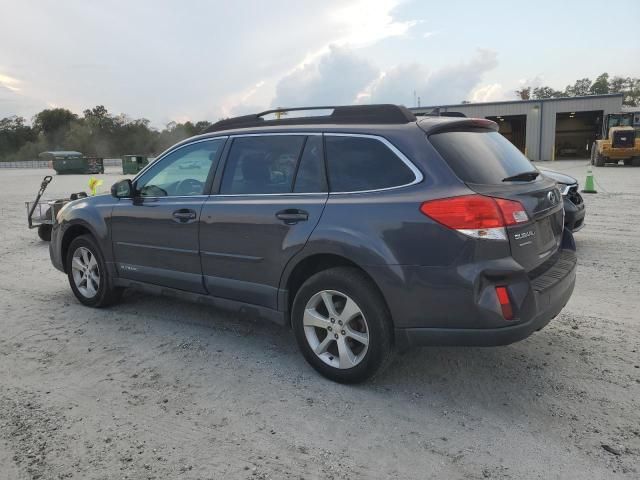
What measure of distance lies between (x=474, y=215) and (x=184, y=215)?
2.47 meters

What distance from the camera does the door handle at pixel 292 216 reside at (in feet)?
11.8

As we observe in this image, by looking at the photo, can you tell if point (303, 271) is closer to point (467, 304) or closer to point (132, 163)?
point (467, 304)

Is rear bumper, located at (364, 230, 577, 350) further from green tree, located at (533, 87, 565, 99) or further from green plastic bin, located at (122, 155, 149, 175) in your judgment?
green tree, located at (533, 87, 565, 99)

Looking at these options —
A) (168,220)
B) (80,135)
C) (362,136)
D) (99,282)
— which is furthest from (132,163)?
(80,135)

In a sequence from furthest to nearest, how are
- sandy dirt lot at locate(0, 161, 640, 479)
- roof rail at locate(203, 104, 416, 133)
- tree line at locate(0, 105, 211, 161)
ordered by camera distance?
1. tree line at locate(0, 105, 211, 161)
2. roof rail at locate(203, 104, 416, 133)
3. sandy dirt lot at locate(0, 161, 640, 479)

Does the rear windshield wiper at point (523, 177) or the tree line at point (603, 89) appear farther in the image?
the tree line at point (603, 89)

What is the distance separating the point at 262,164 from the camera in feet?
13.3

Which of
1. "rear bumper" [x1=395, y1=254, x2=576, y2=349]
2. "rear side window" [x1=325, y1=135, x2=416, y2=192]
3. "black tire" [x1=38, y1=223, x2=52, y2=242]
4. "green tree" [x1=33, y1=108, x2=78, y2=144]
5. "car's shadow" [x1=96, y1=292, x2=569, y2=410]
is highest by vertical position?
"green tree" [x1=33, y1=108, x2=78, y2=144]

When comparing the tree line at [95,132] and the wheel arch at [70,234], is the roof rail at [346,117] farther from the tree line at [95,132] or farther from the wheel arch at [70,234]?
the tree line at [95,132]

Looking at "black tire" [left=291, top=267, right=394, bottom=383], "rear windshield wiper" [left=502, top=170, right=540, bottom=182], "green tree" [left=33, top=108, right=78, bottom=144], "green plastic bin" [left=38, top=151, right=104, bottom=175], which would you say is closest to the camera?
"black tire" [left=291, top=267, right=394, bottom=383]

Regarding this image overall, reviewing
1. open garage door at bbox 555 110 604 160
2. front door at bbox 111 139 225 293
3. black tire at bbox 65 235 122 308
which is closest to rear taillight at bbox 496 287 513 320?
front door at bbox 111 139 225 293

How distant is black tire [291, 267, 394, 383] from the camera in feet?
10.8

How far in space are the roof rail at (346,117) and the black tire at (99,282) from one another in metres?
2.00

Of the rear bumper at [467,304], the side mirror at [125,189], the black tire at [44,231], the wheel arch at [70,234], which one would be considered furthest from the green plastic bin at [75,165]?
the rear bumper at [467,304]
